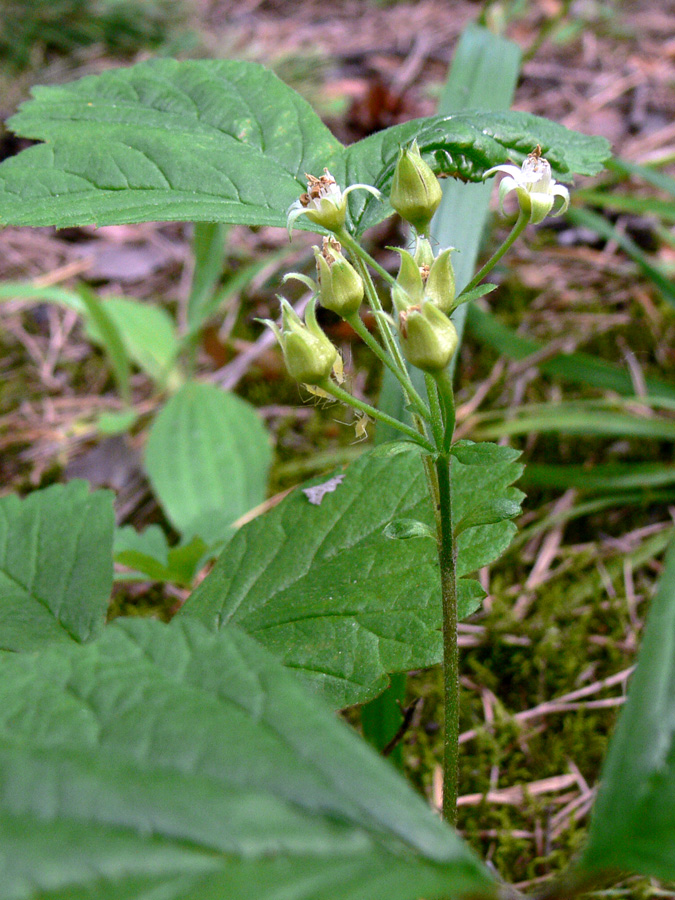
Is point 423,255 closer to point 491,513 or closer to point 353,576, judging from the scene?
point 491,513

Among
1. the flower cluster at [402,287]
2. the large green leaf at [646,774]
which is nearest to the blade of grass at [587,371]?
the flower cluster at [402,287]

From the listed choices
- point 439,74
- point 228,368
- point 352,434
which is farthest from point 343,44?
point 352,434

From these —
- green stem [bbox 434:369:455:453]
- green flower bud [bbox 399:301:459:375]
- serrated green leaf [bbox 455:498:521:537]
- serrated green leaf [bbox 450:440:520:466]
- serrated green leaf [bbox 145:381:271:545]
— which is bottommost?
serrated green leaf [bbox 145:381:271:545]

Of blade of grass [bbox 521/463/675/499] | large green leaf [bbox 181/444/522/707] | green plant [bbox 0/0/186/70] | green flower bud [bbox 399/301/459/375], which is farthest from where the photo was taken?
green plant [bbox 0/0/186/70]

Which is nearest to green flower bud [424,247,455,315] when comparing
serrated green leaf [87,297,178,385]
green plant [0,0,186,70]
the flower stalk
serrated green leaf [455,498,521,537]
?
the flower stalk

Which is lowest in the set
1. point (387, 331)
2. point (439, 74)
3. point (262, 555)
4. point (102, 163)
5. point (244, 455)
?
point (244, 455)

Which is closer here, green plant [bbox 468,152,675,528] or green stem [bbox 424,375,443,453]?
green stem [bbox 424,375,443,453]

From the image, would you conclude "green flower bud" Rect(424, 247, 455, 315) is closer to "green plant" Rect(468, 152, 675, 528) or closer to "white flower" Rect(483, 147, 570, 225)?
"white flower" Rect(483, 147, 570, 225)

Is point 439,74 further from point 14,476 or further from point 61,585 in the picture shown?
point 61,585
